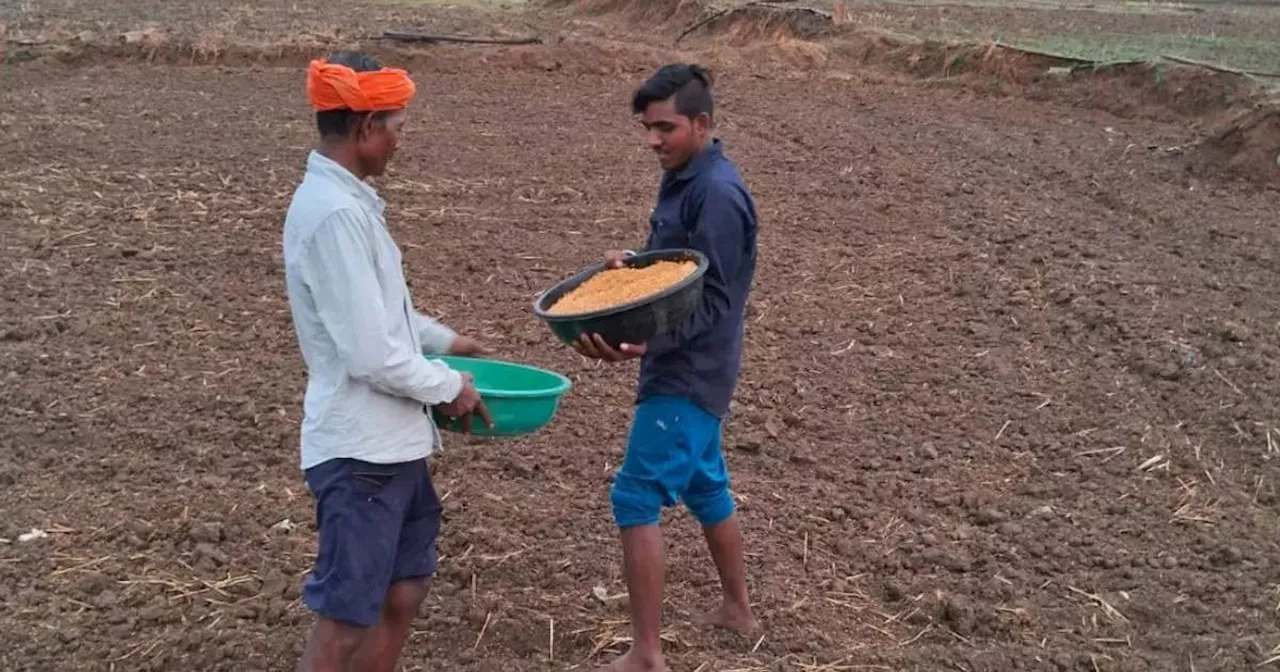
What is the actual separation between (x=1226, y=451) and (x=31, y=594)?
462 cm

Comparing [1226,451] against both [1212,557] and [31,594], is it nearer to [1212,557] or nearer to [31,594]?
[1212,557]

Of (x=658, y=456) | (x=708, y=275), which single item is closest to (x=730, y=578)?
(x=658, y=456)

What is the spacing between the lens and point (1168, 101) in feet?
39.9

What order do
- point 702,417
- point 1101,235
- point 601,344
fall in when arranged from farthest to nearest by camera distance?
point 1101,235 → point 702,417 → point 601,344

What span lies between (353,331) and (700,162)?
115 centimetres

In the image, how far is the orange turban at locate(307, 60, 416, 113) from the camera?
2.76 m

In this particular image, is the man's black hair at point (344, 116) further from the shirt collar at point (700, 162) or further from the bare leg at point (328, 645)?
the bare leg at point (328, 645)

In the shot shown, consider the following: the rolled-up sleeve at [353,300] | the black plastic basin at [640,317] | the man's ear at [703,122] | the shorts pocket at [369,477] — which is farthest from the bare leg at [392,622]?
the man's ear at [703,122]

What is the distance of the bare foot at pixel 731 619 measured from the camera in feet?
12.7

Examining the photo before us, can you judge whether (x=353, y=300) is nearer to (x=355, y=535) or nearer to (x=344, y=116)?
(x=344, y=116)

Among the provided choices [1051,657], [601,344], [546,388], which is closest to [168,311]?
[546,388]

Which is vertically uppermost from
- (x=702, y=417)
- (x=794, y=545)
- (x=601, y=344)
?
(x=601, y=344)

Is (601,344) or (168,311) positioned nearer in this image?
(601,344)

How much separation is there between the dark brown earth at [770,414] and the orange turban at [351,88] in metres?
1.76
